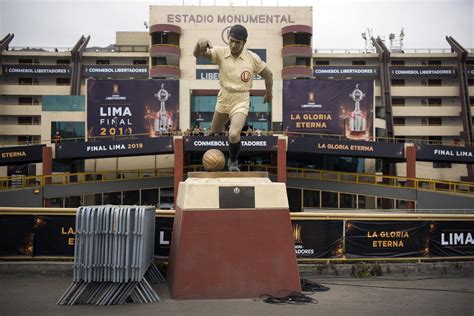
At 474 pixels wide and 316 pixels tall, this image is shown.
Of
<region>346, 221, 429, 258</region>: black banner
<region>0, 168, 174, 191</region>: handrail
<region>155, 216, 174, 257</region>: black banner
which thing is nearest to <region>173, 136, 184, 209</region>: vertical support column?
<region>0, 168, 174, 191</region>: handrail

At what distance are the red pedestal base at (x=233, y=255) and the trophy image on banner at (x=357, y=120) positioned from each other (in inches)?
1076

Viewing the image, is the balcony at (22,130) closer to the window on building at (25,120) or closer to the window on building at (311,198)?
the window on building at (25,120)

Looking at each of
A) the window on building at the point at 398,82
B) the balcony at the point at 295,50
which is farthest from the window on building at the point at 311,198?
the window on building at the point at 398,82

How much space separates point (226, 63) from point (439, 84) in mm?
48187

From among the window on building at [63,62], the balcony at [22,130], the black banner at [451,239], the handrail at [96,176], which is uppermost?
the window on building at [63,62]

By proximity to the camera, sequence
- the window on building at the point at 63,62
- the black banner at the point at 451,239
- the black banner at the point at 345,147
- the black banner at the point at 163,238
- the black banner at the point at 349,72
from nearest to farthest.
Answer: the black banner at the point at 163,238
the black banner at the point at 451,239
the black banner at the point at 345,147
the black banner at the point at 349,72
the window on building at the point at 63,62

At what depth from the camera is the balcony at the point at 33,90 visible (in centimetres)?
5166

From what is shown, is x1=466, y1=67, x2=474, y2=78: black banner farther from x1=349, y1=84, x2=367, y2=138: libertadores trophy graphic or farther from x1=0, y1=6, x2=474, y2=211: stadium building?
x1=349, y1=84, x2=367, y2=138: libertadores trophy graphic

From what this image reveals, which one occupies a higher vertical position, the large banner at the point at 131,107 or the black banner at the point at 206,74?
the black banner at the point at 206,74

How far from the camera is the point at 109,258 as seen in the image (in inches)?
360

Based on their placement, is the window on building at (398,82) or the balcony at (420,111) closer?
the balcony at (420,111)

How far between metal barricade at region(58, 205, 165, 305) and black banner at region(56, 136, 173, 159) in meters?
20.3

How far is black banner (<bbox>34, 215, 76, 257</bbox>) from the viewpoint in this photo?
12.1m

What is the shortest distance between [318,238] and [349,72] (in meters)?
42.5
